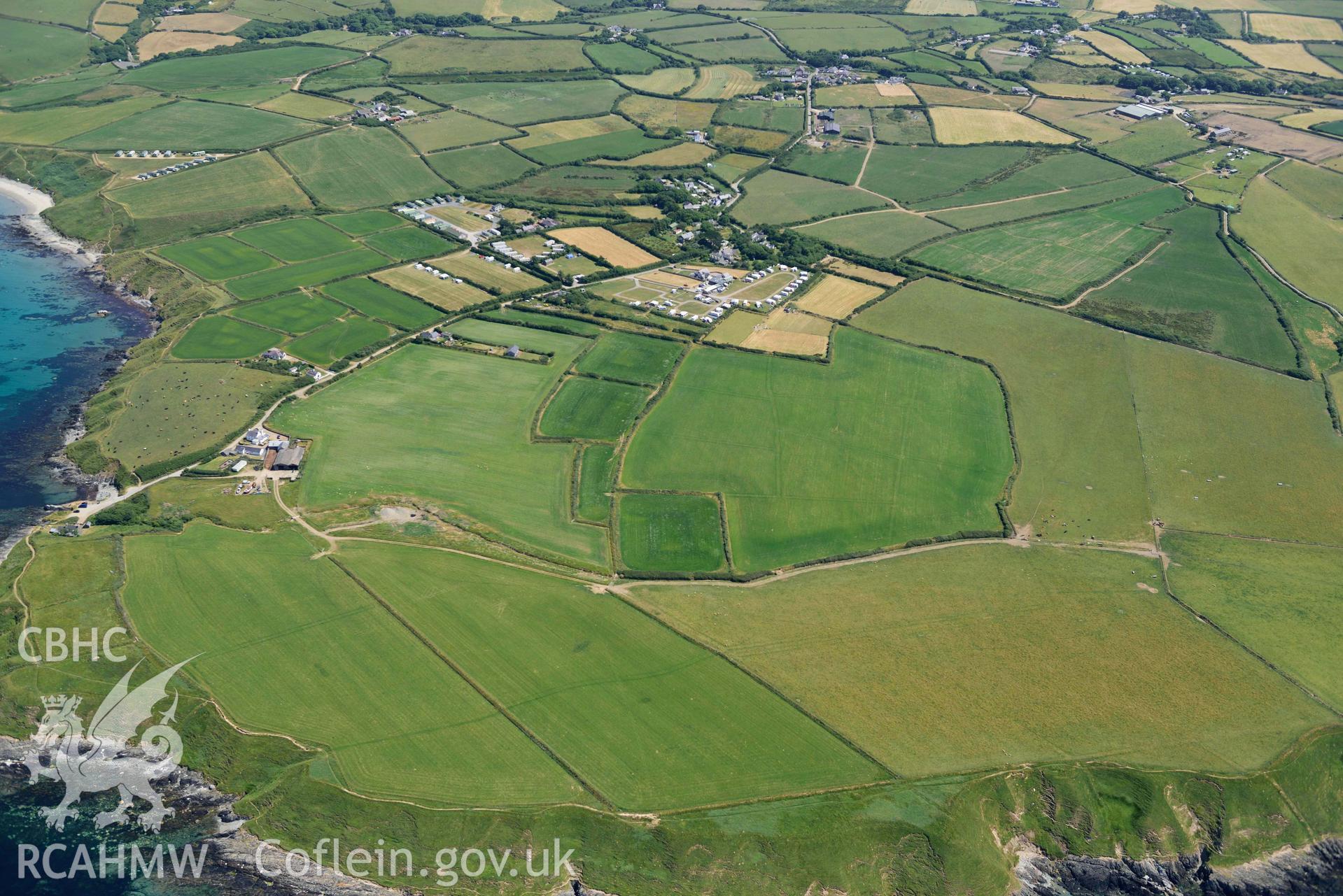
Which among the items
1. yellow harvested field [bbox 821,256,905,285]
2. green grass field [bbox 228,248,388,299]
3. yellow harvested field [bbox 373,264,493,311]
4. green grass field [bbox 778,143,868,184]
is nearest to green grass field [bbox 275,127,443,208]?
green grass field [bbox 228,248,388,299]

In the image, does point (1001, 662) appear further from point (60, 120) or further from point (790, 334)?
point (60, 120)

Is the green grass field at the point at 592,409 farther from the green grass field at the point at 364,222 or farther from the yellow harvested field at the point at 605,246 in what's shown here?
the green grass field at the point at 364,222

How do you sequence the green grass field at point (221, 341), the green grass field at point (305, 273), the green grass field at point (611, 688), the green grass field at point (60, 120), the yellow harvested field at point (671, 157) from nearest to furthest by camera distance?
the green grass field at point (611, 688), the green grass field at point (221, 341), the green grass field at point (305, 273), the green grass field at point (60, 120), the yellow harvested field at point (671, 157)

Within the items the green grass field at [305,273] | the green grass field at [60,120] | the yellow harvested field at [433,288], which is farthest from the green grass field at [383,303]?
the green grass field at [60,120]

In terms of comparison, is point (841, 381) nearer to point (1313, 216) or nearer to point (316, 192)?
point (316, 192)

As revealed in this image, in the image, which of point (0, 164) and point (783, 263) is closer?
point (783, 263)

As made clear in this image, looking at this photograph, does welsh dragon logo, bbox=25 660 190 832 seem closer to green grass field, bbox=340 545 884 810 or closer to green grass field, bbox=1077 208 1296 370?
green grass field, bbox=340 545 884 810

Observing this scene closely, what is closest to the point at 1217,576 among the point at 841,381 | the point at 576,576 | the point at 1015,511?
the point at 1015,511
